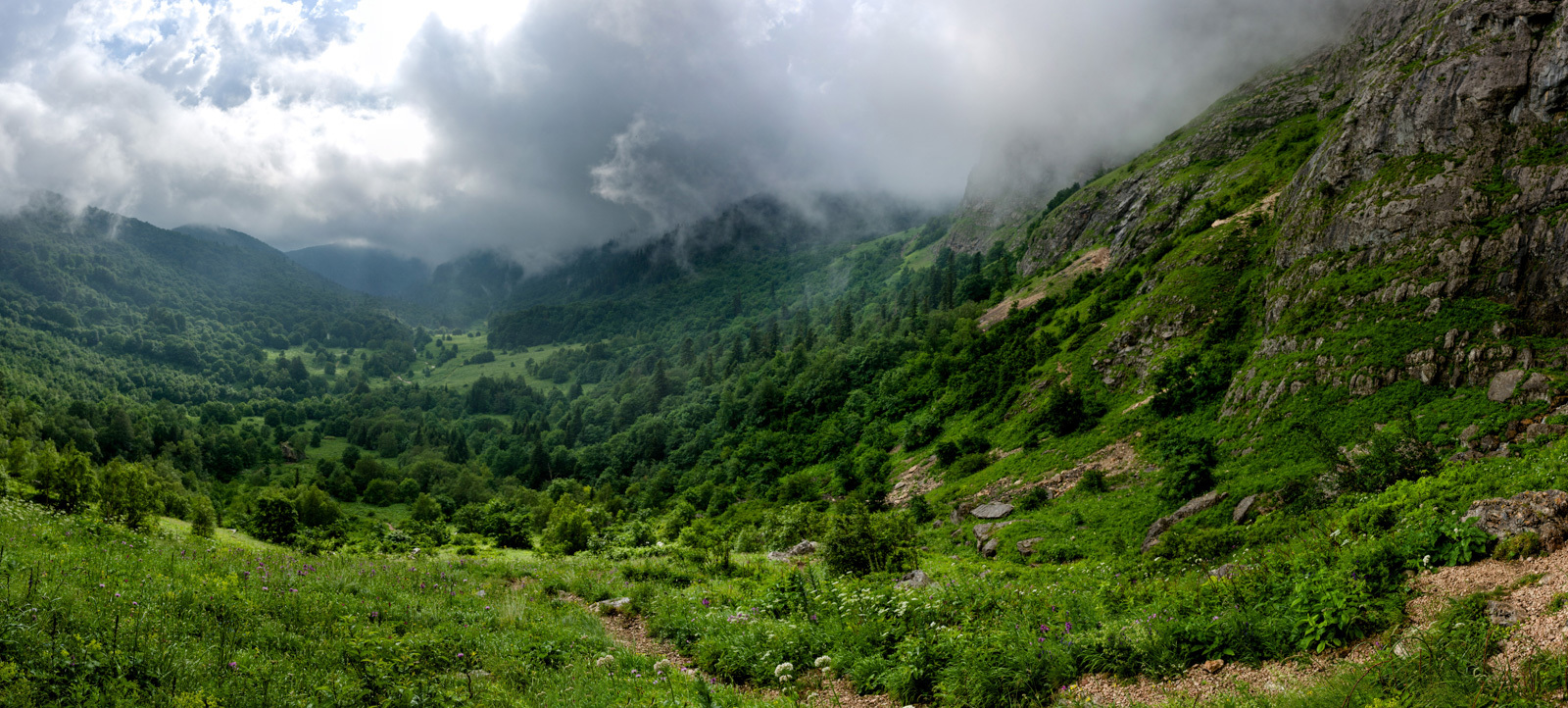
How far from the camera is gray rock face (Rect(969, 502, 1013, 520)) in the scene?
37906 millimetres

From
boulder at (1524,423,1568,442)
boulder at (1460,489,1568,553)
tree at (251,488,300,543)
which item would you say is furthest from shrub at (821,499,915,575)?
tree at (251,488,300,543)

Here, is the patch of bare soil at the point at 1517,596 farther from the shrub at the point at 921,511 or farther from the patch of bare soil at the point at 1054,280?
the patch of bare soil at the point at 1054,280

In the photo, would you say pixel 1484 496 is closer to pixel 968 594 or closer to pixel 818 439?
pixel 968 594

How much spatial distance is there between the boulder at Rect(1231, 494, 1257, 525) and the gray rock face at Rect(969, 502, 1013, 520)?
13634 millimetres

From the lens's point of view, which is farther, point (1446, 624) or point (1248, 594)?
point (1248, 594)

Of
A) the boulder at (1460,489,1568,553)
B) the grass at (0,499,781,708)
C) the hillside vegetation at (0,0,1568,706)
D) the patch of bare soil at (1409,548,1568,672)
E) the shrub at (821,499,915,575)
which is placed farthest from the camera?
the shrub at (821,499,915,575)

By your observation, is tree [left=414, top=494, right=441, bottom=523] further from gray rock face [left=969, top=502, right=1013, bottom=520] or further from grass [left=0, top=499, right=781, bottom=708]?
grass [left=0, top=499, right=781, bottom=708]

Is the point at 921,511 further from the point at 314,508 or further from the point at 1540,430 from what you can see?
the point at 314,508

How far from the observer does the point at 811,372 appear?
109938 millimetres

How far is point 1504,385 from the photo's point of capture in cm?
2267

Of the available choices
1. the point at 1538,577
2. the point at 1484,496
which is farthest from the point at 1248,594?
the point at 1484,496

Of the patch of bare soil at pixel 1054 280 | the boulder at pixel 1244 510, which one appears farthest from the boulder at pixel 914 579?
the patch of bare soil at pixel 1054 280

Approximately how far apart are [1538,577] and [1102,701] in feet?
19.3

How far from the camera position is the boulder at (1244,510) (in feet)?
81.7
